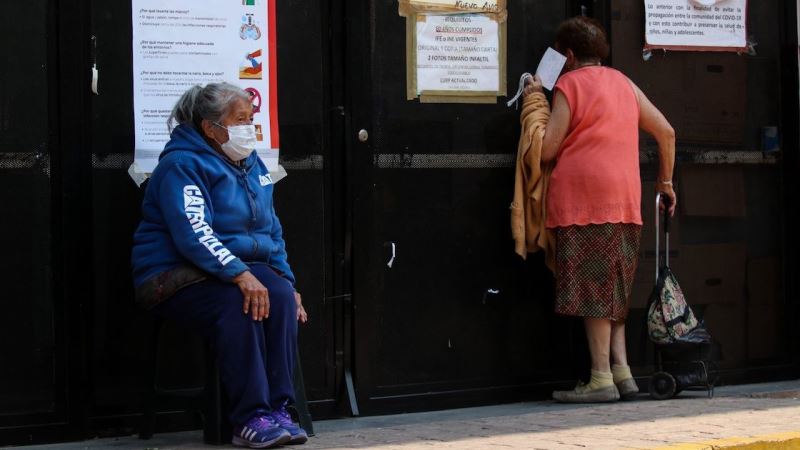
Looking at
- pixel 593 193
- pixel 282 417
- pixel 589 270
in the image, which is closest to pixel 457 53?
pixel 593 193

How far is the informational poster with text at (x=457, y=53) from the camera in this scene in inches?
266

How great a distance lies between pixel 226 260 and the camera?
5383 millimetres

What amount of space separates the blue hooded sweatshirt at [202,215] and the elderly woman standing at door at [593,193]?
1.68 meters

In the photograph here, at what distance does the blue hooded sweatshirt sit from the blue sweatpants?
0.11 metres

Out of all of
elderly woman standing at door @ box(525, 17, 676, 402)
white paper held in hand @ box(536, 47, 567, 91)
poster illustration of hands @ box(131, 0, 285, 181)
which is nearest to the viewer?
poster illustration of hands @ box(131, 0, 285, 181)

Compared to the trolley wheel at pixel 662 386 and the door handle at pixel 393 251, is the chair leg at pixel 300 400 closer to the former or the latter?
the door handle at pixel 393 251

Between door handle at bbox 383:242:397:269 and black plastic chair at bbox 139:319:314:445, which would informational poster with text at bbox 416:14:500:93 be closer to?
door handle at bbox 383:242:397:269

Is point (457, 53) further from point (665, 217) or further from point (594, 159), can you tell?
point (665, 217)

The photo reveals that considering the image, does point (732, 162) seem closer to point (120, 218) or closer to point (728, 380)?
point (728, 380)

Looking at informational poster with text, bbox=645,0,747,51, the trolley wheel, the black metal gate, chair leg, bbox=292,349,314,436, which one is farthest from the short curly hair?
chair leg, bbox=292,349,314,436

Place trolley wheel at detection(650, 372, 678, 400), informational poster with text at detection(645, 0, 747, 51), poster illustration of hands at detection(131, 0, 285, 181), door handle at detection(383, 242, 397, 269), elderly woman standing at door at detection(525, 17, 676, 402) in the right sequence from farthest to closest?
informational poster with text at detection(645, 0, 747, 51) < trolley wheel at detection(650, 372, 678, 400) < elderly woman standing at door at detection(525, 17, 676, 402) < door handle at detection(383, 242, 397, 269) < poster illustration of hands at detection(131, 0, 285, 181)

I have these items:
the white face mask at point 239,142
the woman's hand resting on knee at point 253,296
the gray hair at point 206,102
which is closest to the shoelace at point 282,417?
the woman's hand resting on knee at point 253,296

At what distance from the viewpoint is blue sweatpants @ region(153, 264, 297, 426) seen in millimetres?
5355

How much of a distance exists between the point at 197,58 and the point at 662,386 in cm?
286
